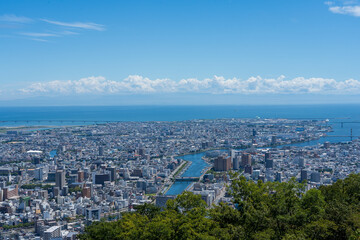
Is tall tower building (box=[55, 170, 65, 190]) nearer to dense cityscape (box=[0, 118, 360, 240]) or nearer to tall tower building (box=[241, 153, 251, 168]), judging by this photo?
→ dense cityscape (box=[0, 118, 360, 240])

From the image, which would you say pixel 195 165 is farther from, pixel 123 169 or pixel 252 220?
pixel 252 220

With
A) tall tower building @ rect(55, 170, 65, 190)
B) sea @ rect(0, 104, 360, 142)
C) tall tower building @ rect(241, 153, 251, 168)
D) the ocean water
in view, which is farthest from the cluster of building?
the ocean water

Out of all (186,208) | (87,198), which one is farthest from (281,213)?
(87,198)

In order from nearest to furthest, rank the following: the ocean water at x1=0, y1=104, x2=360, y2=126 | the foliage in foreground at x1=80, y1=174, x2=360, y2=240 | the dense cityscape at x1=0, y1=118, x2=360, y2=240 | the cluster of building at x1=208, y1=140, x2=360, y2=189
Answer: the foliage in foreground at x1=80, y1=174, x2=360, y2=240
the dense cityscape at x1=0, y1=118, x2=360, y2=240
the cluster of building at x1=208, y1=140, x2=360, y2=189
the ocean water at x1=0, y1=104, x2=360, y2=126

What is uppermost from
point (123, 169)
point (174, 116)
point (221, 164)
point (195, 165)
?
point (174, 116)

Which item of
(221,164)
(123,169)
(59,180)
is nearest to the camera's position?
(59,180)

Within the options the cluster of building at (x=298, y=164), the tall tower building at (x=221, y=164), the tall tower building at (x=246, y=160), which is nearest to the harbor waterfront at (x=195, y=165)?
the tall tower building at (x=221, y=164)

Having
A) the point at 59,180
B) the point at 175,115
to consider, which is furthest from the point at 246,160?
the point at 175,115
